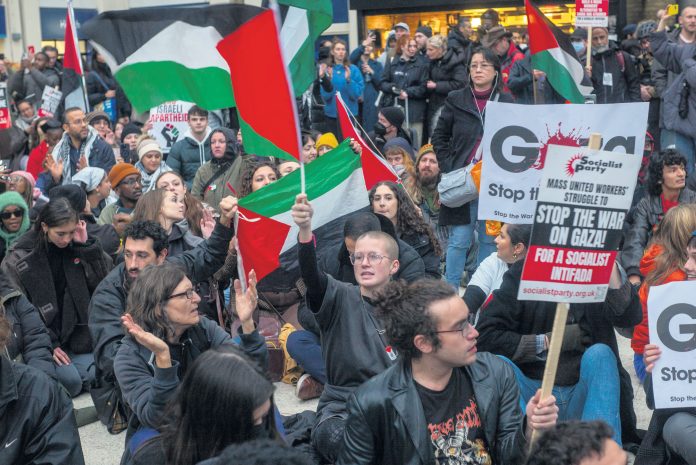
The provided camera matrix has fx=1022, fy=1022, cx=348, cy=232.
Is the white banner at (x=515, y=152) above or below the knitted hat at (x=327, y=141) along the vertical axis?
above

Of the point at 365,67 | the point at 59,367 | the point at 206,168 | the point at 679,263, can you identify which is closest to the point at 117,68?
the point at 59,367

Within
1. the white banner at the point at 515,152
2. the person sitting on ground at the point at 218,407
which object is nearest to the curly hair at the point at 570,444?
the person sitting on ground at the point at 218,407

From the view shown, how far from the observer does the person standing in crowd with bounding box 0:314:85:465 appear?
4176mm

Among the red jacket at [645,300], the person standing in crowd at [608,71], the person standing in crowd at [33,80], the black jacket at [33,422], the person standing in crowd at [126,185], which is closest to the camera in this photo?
the black jacket at [33,422]

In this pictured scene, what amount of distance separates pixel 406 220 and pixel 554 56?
5.48ft

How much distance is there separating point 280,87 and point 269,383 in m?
2.09

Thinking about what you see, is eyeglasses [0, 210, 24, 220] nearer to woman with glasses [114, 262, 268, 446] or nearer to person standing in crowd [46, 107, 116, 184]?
Answer: person standing in crowd [46, 107, 116, 184]

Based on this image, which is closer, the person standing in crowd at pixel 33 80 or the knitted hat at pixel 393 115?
the knitted hat at pixel 393 115

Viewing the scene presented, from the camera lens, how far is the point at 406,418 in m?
3.86

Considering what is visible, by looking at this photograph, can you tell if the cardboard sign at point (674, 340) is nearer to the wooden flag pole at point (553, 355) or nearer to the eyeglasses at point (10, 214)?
the wooden flag pole at point (553, 355)

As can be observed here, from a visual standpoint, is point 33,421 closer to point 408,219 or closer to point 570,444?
point 570,444

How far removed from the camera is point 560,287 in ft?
12.4

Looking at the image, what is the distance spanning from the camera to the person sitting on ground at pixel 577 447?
117 inches

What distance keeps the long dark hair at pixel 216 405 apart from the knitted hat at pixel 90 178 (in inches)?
242
